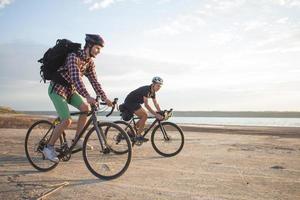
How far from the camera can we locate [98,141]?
21.2 ft

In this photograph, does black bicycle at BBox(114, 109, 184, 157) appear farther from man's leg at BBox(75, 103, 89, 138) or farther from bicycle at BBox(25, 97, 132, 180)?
man's leg at BBox(75, 103, 89, 138)

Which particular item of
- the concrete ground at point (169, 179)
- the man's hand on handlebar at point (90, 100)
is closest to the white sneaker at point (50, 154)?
the concrete ground at point (169, 179)

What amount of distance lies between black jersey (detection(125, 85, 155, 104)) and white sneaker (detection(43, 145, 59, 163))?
437 centimetres

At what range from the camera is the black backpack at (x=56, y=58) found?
6523 millimetres

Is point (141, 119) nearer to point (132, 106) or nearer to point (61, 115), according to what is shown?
point (132, 106)

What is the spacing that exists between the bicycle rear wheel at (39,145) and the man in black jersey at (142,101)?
138 inches

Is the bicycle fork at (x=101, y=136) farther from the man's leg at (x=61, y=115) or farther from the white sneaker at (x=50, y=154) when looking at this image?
the white sneaker at (x=50, y=154)

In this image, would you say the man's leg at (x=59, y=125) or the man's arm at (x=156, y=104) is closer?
the man's leg at (x=59, y=125)

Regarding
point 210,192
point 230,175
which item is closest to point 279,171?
point 230,175

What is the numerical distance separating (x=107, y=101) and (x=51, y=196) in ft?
6.91

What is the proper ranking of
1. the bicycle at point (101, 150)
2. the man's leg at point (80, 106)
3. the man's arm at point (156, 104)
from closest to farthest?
the bicycle at point (101, 150)
the man's leg at point (80, 106)
the man's arm at point (156, 104)

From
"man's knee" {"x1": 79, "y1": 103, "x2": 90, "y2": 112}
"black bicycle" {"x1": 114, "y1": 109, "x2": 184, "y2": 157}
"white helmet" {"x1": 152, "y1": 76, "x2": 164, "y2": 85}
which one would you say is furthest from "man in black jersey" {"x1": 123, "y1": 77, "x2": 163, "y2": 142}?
"man's knee" {"x1": 79, "y1": 103, "x2": 90, "y2": 112}

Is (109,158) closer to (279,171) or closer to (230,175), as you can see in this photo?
(230,175)

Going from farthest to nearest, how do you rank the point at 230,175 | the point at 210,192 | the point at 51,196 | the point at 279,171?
the point at 279,171 < the point at 230,175 < the point at 210,192 < the point at 51,196
